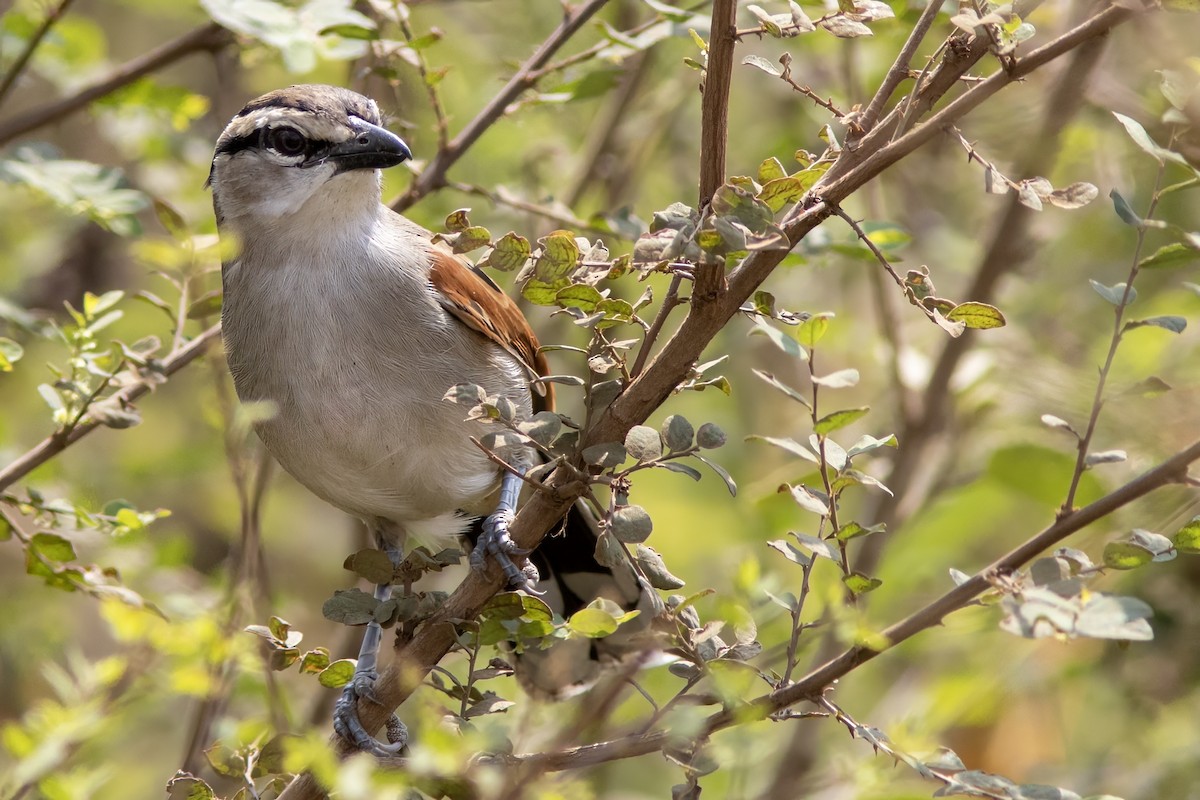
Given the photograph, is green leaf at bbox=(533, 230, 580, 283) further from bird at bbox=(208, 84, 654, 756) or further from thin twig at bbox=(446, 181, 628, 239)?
thin twig at bbox=(446, 181, 628, 239)

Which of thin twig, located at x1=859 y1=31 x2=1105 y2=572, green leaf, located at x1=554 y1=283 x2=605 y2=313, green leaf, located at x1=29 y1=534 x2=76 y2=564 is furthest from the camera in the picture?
thin twig, located at x1=859 y1=31 x2=1105 y2=572

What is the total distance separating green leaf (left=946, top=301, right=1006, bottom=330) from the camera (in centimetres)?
211

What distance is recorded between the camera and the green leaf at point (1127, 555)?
6.62ft

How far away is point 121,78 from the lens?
388cm

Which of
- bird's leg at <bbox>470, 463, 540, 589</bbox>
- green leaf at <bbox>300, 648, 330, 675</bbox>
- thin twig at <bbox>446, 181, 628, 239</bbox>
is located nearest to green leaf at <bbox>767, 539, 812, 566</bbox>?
bird's leg at <bbox>470, 463, 540, 589</bbox>

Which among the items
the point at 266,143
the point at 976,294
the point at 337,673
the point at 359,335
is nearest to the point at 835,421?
the point at 337,673

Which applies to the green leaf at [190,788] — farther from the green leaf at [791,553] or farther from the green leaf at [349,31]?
the green leaf at [349,31]

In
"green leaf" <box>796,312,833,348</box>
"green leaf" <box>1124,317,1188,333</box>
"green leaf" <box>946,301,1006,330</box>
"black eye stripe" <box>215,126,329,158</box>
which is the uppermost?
"green leaf" <box>1124,317,1188,333</box>

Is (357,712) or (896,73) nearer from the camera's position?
(896,73)

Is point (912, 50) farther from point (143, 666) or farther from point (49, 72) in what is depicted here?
point (49, 72)

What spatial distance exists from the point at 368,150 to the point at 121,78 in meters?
0.95

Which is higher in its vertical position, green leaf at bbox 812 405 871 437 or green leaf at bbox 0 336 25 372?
green leaf at bbox 812 405 871 437

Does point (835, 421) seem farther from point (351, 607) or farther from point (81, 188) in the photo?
point (81, 188)

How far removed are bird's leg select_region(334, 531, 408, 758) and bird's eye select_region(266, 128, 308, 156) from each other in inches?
52.7
